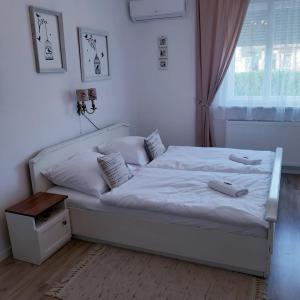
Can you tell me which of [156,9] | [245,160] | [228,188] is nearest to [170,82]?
[156,9]

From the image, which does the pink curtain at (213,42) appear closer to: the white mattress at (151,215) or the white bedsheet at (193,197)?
the white bedsheet at (193,197)

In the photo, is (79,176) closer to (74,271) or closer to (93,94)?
(74,271)

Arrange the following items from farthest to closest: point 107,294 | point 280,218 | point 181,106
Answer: point 181,106
point 280,218
point 107,294

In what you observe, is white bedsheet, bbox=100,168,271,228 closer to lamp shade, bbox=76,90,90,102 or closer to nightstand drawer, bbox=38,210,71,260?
nightstand drawer, bbox=38,210,71,260

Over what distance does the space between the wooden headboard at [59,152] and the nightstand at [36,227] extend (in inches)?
7.1

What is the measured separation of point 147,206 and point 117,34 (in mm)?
2592

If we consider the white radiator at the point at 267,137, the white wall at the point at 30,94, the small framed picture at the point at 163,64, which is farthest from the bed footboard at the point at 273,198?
the small framed picture at the point at 163,64

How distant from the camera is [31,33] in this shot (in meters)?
2.67

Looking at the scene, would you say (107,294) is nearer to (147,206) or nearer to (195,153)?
(147,206)

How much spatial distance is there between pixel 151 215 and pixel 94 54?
207cm

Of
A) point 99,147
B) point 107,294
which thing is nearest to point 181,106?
point 99,147

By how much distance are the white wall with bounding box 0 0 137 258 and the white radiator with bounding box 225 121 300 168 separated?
1.76m

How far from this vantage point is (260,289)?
6.77 ft

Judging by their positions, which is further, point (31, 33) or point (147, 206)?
point (31, 33)
